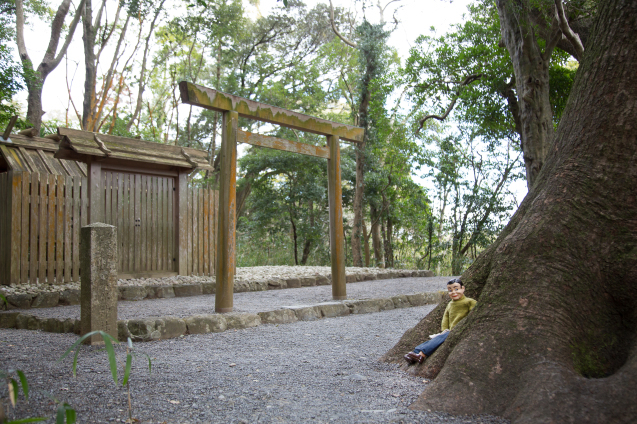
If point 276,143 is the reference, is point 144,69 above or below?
above

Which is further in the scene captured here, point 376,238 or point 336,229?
point 376,238

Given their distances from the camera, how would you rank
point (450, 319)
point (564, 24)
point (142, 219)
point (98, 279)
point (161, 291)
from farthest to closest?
point (142, 219) < point (161, 291) < point (564, 24) < point (98, 279) < point (450, 319)

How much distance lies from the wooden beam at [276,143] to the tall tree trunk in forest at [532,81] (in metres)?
4.34

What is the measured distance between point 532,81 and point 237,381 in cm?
819

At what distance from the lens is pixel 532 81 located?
8750 mm

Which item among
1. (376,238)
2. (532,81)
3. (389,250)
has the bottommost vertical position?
(389,250)

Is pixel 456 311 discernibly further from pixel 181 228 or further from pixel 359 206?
pixel 359 206

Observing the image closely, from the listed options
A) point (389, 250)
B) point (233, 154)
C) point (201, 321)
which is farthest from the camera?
point (389, 250)

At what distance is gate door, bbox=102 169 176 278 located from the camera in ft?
29.5

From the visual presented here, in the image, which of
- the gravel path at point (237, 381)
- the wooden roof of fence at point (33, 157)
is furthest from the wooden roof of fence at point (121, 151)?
the gravel path at point (237, 381)

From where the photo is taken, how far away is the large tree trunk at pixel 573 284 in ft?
7.80

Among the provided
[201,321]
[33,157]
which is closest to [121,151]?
[33,157]

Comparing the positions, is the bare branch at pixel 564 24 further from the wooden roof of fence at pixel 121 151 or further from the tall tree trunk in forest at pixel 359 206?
the tall tree trunk in forest at pixel 359 206

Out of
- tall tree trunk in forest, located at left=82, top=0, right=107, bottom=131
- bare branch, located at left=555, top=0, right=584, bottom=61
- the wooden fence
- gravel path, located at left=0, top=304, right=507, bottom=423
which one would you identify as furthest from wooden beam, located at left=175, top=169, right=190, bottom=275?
tall tree trunk in forest, located at left=82, top=0, right=107, bottom=131
